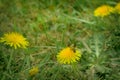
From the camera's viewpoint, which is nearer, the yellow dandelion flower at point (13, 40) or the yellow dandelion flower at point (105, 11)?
the yellow dandelion flower at point (13, 40)

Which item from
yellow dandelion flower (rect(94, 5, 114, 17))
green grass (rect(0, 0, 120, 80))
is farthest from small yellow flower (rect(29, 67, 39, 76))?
yellow dandelion flower (rect(94, 5, 114, 17))

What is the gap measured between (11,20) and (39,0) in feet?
1.50

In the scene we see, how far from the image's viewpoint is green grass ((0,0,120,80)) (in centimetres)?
198

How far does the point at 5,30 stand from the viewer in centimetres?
254

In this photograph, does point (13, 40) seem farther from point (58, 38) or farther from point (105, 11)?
point (105, 11)

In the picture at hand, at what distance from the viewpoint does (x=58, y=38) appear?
248 cm

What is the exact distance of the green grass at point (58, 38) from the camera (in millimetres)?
1979

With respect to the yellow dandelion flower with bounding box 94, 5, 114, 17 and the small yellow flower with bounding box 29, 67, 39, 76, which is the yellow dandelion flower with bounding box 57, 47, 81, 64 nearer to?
the small yellow flower with bounding box 29, 67, 39, 76

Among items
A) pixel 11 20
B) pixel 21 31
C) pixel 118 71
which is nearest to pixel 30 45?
pixel 21 31

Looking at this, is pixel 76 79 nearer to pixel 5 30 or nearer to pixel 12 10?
pixel 5 30

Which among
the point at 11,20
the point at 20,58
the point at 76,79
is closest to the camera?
the point at 76,79

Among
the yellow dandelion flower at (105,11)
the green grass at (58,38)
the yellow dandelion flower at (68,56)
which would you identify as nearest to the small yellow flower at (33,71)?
the green grass at (58,38)

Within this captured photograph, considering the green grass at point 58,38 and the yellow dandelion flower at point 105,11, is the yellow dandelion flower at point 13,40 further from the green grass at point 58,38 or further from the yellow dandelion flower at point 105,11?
the yellow dandelion flower at point 105,11

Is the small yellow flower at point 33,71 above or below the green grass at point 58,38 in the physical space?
below
